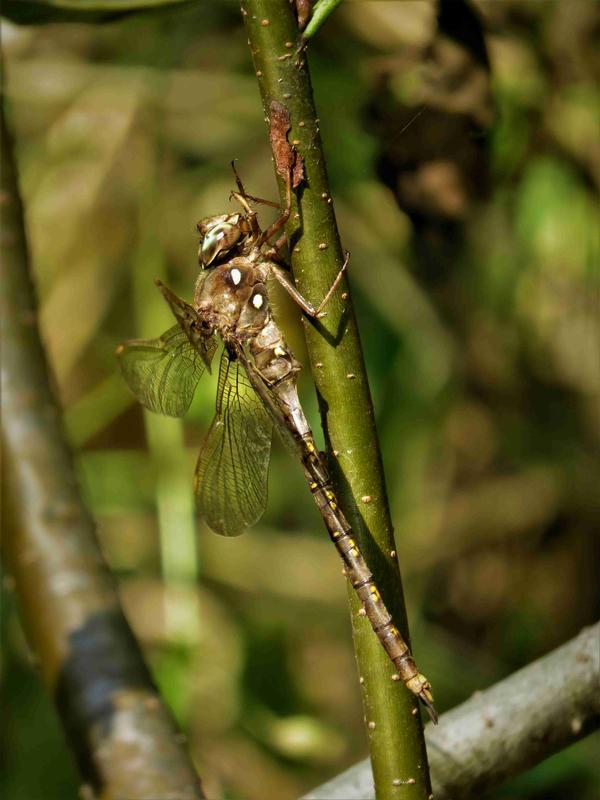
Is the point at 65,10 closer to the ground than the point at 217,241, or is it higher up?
higher up

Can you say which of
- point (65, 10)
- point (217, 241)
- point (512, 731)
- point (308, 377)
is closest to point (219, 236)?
point (217, 241)

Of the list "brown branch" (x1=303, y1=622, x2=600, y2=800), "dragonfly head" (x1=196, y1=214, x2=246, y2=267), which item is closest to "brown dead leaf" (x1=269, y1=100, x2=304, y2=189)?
"dragonfly head" (x1=196, y1=214, x2=246, y2=267)

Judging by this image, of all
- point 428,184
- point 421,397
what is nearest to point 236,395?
point 428,184

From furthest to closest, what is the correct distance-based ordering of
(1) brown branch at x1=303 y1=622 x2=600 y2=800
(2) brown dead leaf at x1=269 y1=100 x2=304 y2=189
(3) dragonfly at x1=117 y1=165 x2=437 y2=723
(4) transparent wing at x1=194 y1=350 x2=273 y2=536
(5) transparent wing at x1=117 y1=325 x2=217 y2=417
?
(5) transparent wing at x1=117 y1=325 x2=217 y2=417, (4) transparent wing at x1=194 y1=350 x2=273 y2=536, (3) dragonfly at x1=117 y1=165 x2=437 y2=723, (1) brown branch at x1=303 y1=622 x2=600 y2=800, (2) brown dead leaf at x1=269 y1=100 x2=304 y2=189

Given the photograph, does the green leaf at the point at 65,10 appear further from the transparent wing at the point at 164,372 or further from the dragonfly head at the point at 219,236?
the transparent wing at the point at 164,372

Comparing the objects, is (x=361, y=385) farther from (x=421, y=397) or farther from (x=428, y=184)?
(x=421, y=397)

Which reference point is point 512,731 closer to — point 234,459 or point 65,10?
point 234,459

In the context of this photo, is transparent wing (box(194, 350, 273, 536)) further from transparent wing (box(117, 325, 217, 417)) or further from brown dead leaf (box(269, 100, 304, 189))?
brown dead leaf (box(269, 100, 304, 189))
